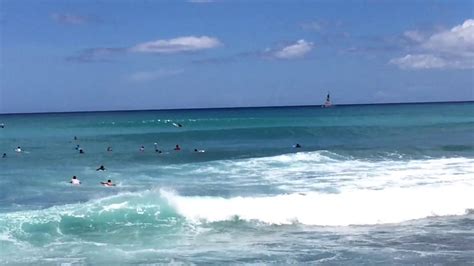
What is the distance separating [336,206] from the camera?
75.5ft

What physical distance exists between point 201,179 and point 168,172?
12.8ft

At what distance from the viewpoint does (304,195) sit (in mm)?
24844

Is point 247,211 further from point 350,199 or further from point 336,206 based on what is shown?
point 350,199

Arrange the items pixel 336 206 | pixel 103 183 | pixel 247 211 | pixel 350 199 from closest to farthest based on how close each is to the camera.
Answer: pixel 247 211 < pixel 336 206 < pixel 350 199 < pixel 103 183

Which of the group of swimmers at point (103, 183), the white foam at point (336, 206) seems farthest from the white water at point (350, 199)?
the group of swimmers at point (103, 183)

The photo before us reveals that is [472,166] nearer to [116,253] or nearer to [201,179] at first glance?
[201,179]

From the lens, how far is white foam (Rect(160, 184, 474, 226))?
21781 mm

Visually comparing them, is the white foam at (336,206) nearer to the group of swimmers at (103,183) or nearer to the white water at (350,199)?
the white water at (350,199)

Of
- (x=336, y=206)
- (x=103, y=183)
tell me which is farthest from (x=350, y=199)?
(x=103, y=183)

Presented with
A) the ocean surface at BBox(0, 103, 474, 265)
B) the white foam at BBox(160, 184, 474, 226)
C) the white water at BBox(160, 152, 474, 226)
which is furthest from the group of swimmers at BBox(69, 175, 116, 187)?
the white foam at BBox(160, 184, 474, 226)

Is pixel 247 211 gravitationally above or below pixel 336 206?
below

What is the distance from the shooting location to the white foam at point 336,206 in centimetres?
2178

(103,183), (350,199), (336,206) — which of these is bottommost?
(103,183)

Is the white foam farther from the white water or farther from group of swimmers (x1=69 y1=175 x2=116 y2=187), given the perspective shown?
group of swimmers (x1=69 y1=175 x2=116 y2=187)
